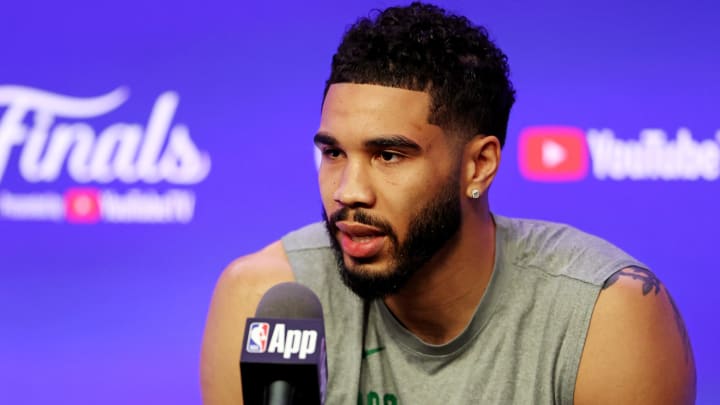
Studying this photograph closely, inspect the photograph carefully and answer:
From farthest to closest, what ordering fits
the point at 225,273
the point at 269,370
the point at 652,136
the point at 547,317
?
the point at 652,136, the point at 225,273, the point at 547,317, the point at 269,370

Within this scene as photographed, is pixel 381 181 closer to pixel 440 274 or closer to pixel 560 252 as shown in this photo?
pixel 440 274

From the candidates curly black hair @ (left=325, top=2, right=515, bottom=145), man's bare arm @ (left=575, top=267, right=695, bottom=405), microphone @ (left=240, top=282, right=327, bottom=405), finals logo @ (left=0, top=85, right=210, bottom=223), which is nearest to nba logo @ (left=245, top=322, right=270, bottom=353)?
microphone @ (left=240, top=282, right=327, bottom=405)

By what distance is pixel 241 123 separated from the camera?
2494 mm

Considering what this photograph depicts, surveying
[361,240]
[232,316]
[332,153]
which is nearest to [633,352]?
[361,240]

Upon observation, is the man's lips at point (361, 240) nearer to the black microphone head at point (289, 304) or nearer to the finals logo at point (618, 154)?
the black microphone head at point (289, 304)

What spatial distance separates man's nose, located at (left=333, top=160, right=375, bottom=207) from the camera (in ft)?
4.68

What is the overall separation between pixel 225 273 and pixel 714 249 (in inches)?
52.0

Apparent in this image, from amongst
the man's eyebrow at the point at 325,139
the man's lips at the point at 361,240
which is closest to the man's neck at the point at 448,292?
the man's lips at the point at 361,240

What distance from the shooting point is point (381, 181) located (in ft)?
4.77

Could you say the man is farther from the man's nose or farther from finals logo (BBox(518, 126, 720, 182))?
finals logo (BBox(518, 126, 720, 182))

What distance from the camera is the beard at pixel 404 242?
1465 millimetres

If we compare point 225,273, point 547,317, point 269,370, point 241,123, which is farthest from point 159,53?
point 269,370

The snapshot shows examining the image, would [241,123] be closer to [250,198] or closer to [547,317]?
[250,198]

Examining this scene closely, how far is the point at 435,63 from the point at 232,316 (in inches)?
21.7
